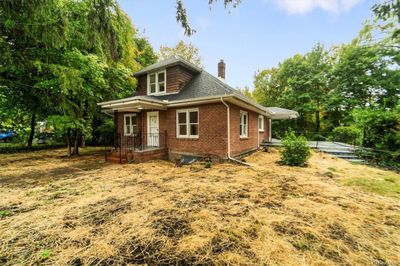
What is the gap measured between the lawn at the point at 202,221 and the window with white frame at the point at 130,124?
6.15 meters

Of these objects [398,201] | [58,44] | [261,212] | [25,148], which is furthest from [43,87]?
[398,201]

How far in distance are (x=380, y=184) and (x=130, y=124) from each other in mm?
12263

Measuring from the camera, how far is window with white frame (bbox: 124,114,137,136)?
12.3m

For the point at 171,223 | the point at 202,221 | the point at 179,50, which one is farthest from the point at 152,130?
the point at 179,50

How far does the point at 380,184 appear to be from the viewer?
589 centimetres

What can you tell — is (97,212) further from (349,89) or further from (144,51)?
(349,89)

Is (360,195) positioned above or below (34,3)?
below

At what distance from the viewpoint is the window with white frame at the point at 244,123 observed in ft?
34.7

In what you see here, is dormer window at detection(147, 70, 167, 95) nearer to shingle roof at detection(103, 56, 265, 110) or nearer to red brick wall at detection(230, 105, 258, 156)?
shingle roof at detection(103, 56, 265, 110)

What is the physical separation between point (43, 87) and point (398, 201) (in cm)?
1409

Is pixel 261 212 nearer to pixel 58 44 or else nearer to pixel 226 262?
pixel 226 262

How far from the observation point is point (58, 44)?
6.90 m

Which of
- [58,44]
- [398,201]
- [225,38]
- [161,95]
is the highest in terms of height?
[225,38]

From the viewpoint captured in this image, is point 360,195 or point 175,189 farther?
point 175,189
